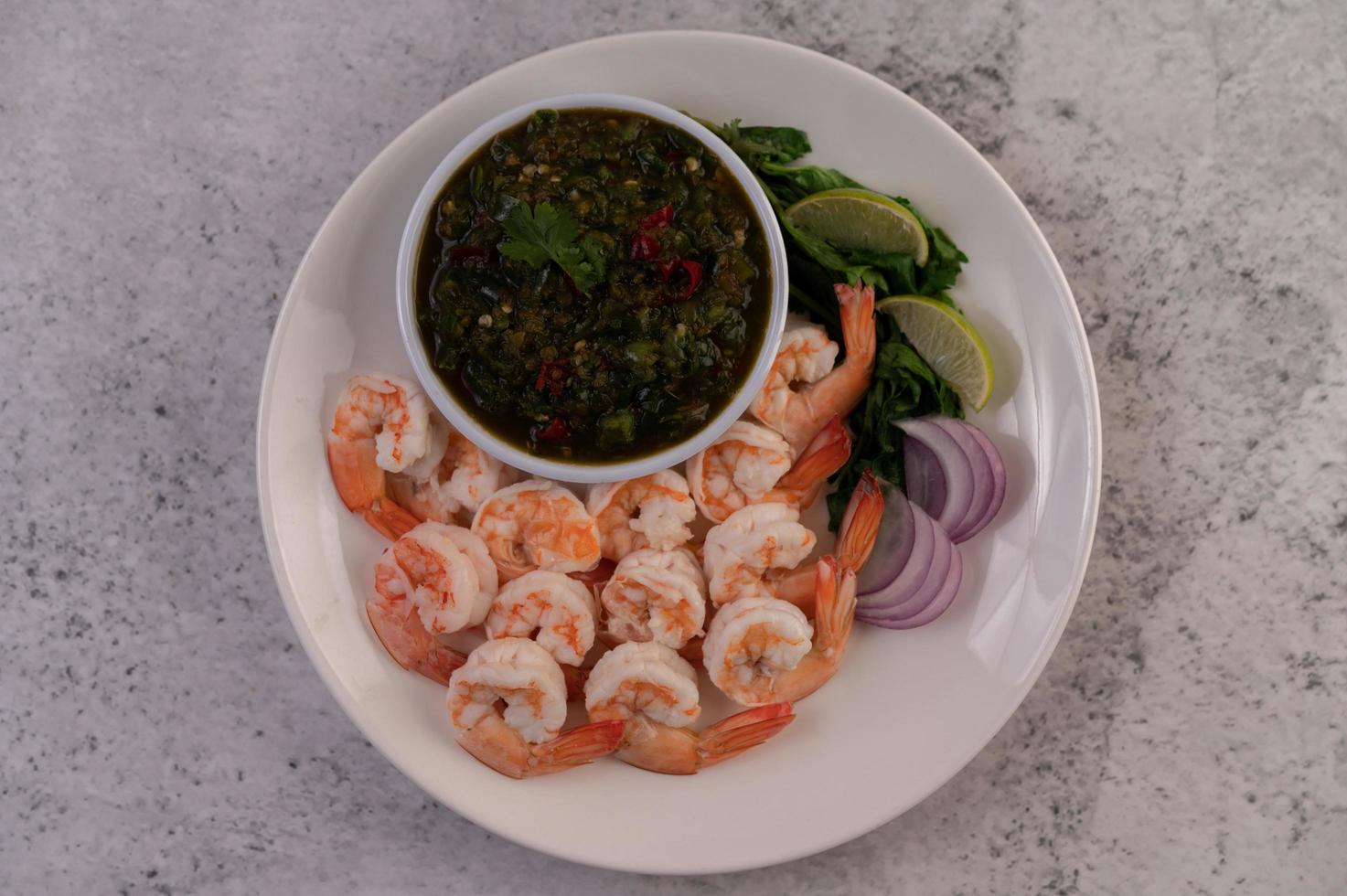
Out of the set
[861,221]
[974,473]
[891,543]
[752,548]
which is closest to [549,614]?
[752,548]

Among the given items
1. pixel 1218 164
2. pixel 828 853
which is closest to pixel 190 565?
pixel 828 853

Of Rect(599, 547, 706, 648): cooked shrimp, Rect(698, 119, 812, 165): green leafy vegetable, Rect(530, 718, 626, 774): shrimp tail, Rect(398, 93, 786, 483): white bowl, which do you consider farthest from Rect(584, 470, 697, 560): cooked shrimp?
Rect(698, 119, 812, 165): green leafy vegetable

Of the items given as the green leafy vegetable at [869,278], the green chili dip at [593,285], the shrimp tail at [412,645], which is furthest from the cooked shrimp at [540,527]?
the green leafy vegetable at [869,278]

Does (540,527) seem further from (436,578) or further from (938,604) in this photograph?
(938,604)

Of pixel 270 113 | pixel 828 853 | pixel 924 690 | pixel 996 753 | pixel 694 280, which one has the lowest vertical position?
pixel 828 853

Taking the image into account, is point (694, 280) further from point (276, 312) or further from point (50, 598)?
point (50, 598)
